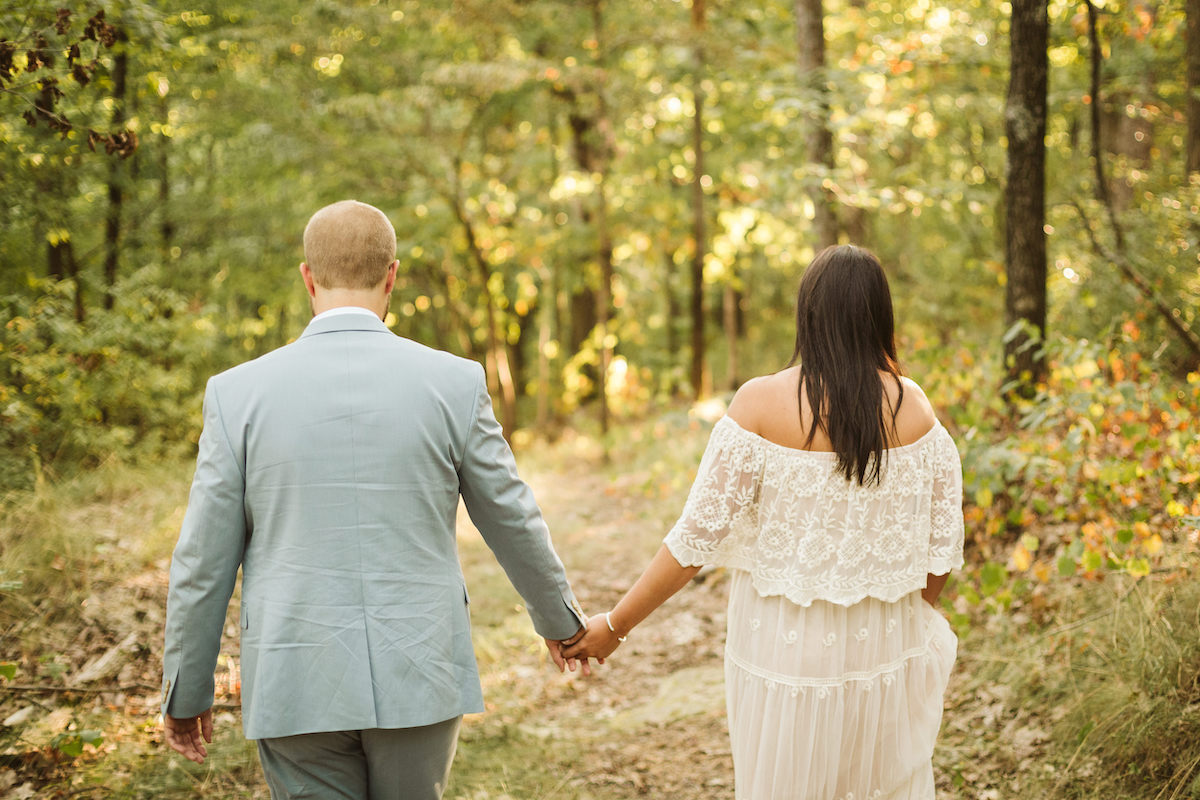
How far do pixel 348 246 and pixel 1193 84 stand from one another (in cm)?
679

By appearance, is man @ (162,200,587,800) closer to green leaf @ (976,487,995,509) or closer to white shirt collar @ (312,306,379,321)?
white shirt collar @ (312,306,379,321)

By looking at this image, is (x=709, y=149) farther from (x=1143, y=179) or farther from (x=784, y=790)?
(x=784, y=790)

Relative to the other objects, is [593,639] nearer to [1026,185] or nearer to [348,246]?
[348,246]

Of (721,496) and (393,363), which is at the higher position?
(393,363)

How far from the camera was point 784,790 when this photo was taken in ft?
8.48

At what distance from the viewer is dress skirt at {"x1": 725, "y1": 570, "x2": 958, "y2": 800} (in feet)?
8.34

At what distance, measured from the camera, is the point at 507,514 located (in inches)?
96.1

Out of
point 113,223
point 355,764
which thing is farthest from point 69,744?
point 113,223

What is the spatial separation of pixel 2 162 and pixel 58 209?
4.51 feet

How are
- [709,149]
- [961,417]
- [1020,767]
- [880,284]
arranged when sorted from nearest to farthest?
1. [880,284]
2. [1020,767]
3. [961,417]
4. [709,149]

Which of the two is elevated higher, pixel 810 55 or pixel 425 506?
pixel 810 55

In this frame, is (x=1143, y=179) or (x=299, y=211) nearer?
(x=1143, y=179)

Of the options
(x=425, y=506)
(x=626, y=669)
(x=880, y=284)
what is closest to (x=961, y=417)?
(x=626, y=669)

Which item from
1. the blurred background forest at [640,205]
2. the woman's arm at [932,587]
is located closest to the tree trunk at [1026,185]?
the blurred background forest at [640,205]
